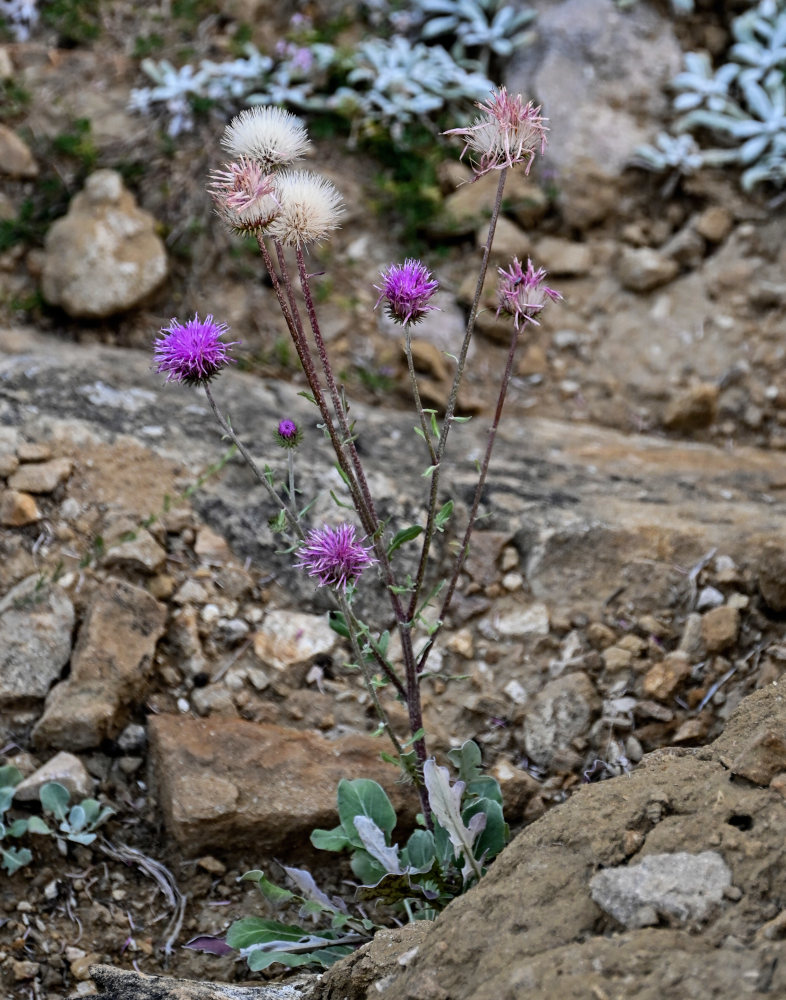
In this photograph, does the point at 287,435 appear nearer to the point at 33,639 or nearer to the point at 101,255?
the point at 33,639

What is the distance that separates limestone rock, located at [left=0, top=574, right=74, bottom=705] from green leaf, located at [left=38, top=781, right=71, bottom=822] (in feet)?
1.11

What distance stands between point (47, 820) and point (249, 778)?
0.56 meters

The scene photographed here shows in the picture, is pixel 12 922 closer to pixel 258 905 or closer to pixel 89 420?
pixel 258 905

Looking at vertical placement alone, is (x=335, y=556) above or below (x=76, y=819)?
above

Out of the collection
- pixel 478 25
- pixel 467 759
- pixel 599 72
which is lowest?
pixel 467 759

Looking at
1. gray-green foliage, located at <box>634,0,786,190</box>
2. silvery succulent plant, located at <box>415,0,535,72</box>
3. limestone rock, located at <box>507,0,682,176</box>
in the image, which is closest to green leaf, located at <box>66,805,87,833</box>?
limestone rock, located at <box>507,0,682,176</box>

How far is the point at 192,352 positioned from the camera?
2250 millimetres

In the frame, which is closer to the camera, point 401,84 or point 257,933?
point 257,933

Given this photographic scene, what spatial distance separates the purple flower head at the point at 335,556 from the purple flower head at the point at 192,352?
45 centimetres

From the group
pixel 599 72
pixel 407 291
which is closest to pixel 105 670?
pixel 407 291

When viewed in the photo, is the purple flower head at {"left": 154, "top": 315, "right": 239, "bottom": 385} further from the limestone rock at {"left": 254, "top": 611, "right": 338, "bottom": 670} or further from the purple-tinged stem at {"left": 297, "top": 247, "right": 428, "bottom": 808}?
the limestone rock at {"left": 254, "top": 611, "right": 338, "bottom": 670}

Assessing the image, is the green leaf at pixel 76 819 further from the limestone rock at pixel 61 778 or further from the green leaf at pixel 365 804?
the green leaf at pixel 365 804

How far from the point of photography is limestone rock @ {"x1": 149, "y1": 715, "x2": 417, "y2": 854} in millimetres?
2795

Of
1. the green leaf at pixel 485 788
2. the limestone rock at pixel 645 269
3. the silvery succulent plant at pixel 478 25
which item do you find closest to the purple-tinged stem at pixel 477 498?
the green leaf at pixel 485 788
